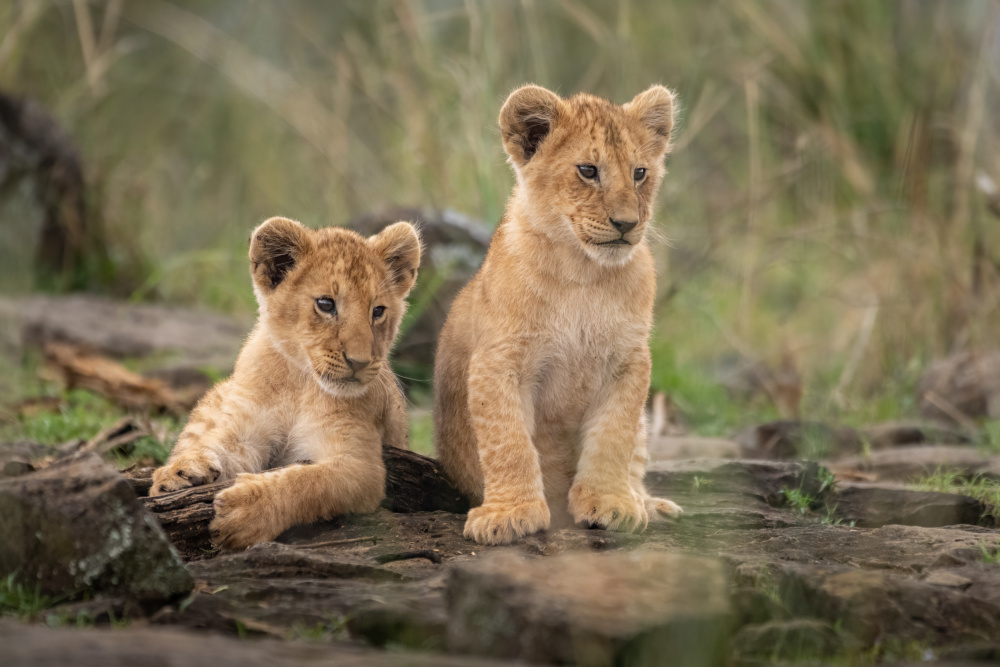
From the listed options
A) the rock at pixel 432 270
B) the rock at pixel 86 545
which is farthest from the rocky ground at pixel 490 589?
the rock at pixel 432 270

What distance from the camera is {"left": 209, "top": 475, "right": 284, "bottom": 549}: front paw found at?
14.0ft

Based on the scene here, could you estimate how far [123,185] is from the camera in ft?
39.2

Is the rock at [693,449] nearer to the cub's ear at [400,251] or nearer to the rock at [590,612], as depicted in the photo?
the cub's ear at [400,251]

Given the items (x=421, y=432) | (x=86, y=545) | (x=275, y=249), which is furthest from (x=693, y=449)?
(x=86, y=545)

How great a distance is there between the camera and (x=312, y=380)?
5.02 meters

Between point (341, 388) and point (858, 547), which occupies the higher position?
point (341, 388)

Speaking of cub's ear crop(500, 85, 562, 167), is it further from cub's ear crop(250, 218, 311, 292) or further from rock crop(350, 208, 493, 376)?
rock crop(350, 208, 493, 376)

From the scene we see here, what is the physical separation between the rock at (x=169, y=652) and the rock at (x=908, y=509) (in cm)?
322

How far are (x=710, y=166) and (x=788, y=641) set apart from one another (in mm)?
9433

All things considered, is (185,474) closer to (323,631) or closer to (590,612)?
(323,631)

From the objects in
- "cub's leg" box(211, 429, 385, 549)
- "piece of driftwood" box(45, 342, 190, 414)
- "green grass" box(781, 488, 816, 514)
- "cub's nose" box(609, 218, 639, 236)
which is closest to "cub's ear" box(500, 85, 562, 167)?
"cub's nose" box(609, 218, 639, 236)

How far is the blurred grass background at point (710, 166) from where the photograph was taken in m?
9.33

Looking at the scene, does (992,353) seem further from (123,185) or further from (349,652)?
(123,185)

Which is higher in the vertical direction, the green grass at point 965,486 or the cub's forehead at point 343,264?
the cub's forehead at point 343,264
